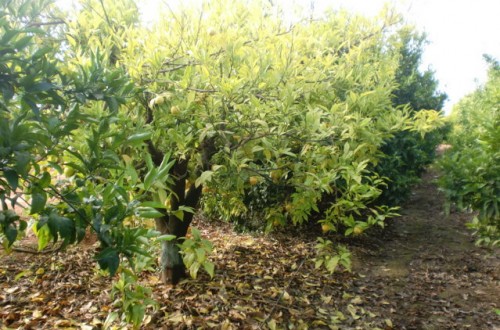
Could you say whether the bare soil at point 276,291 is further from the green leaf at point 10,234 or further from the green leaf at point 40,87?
the green leaf at point 40,87

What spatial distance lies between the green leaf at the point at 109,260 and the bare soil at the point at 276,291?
1970 millimetres

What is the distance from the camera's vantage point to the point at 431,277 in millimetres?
5148

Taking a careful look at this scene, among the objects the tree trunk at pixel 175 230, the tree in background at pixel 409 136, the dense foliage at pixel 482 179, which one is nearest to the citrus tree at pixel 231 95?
the tree trunk at pixel 175 230

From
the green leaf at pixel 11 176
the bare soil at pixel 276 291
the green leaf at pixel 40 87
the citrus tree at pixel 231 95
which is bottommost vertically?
the bare soil at pixel 276 291

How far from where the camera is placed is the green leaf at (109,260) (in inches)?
46.3

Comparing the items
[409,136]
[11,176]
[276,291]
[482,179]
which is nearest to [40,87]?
[11,176]

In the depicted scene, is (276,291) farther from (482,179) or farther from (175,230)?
(482,179)

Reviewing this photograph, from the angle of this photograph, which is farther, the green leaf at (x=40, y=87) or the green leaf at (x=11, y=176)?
the green leaf at (x=40, y=87)

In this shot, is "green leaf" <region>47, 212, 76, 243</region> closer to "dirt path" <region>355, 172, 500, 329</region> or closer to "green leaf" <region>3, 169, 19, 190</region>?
"green leaf" <region>3, 169, 19, 190</region>

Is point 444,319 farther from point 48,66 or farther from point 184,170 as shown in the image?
point 48,66

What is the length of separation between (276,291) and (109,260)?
3089 mm

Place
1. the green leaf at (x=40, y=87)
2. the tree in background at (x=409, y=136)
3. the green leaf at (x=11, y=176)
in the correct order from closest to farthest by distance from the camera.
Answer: the green leaf at (x=11, y=176), the green leaf at (x=40, y=87), the tree in background at (x=409, y=136)

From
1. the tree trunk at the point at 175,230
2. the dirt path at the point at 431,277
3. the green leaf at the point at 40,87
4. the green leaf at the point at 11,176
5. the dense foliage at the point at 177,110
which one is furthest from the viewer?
the dirt path at the point at 431,277

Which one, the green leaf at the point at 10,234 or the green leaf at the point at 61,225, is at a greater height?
the green leaf at the point at 61,225
